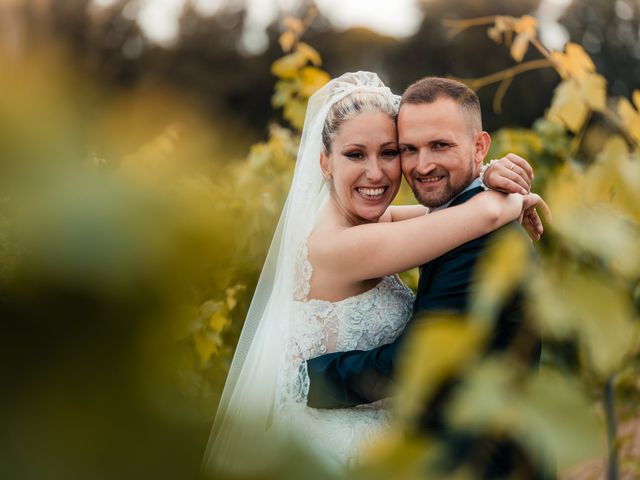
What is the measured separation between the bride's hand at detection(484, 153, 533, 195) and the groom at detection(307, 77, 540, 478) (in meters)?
0.01

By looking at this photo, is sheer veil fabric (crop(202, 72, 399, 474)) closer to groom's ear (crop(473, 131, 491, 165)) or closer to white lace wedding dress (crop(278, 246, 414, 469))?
white lace wedding dress (crop(278, 246, 414, 469))

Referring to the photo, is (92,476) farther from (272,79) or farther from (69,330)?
(272,79)

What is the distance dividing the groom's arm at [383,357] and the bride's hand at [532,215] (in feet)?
0.89

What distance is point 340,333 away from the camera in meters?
3.13

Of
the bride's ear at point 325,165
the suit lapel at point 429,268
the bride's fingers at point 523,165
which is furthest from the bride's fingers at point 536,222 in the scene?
the bride's ear at point 325,165

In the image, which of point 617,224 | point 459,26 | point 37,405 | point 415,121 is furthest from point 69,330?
point 459,26

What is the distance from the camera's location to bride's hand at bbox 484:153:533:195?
9.08 ft

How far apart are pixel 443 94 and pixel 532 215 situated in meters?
0.60

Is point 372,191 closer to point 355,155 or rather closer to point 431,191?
point 355,155

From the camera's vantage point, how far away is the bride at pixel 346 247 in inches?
108

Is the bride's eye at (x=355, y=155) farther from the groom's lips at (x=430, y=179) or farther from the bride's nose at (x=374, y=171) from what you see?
the groom's lips at (x=430, y=179)

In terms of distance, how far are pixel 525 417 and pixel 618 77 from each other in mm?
25686

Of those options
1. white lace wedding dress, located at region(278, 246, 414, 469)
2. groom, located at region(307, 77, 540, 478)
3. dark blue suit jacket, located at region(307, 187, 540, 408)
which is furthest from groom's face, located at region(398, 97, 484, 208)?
white lace wedding dress, located at region(278, 246, 414, 469)

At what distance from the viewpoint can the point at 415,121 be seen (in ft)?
9.67
